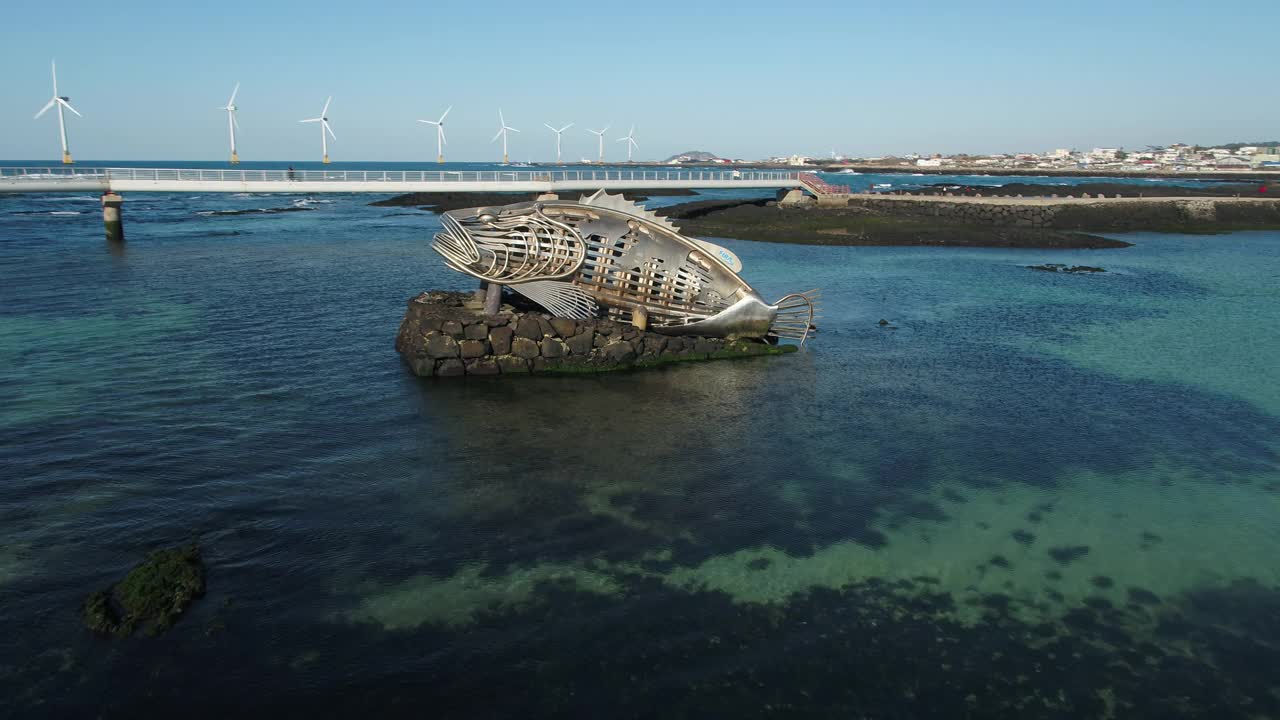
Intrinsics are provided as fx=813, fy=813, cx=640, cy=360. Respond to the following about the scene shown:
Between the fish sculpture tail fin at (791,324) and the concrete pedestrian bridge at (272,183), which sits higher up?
the concrete pedestrian bridge at (272,183)

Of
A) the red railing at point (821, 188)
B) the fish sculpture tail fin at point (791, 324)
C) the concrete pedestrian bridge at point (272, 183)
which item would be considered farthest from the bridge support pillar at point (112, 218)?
the red railing at point (821, 188)


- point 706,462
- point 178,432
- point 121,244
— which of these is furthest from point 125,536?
point 121,244

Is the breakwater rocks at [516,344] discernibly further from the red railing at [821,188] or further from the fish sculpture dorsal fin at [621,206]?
the red railing at [821,188]

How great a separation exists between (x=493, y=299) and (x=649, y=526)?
10471 millimetres

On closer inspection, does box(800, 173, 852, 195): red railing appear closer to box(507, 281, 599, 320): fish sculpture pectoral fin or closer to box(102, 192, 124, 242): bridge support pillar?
box(102, 192, 124, 242): bridge support pillar

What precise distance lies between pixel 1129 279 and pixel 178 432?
41.9 m

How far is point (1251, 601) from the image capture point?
37.3 ft

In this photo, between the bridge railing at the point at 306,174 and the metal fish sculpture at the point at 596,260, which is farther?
the bridge railing at the point at 306,174

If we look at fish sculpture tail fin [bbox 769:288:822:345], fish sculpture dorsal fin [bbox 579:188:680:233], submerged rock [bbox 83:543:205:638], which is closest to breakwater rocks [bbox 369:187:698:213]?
fish sculpture tail fin [bbox 769:288:822:345]

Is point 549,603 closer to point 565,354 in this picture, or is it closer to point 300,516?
point 300,516

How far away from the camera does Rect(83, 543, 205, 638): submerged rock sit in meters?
10.0

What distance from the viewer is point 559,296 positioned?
21906mm

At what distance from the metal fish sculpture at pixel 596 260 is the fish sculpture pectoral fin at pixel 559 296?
A: 3 centimetres

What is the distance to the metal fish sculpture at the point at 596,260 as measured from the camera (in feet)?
71.9
